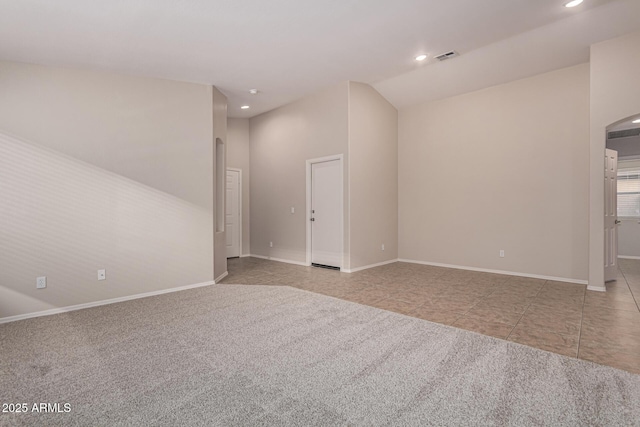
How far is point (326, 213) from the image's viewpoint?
5891mm

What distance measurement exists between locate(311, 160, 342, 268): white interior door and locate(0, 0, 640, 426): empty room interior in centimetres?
4

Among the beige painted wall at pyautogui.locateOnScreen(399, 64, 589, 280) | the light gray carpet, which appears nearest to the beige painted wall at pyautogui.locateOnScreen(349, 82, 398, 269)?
the beige painted wall at pyautogui.locateOnScreen(399, 64, 589, 280)

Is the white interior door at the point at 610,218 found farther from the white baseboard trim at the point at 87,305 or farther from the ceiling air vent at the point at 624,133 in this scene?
the white baseboard trim at the point at 87,305

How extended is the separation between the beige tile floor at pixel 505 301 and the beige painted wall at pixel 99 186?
121 cm

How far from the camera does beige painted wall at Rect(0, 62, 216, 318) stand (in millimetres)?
3506

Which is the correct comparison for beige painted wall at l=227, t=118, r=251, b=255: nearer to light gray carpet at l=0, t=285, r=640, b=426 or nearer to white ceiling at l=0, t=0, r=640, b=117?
white ceiling at l=0, t=0, r=640, b=117

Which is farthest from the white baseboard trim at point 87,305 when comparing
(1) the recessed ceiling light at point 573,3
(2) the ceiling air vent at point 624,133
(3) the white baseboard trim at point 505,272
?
(2) the ceiling air vent at point 624,133

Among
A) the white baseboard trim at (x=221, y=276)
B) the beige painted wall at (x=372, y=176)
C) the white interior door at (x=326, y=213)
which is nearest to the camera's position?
the white baseboard trim at (x=221, y=276)

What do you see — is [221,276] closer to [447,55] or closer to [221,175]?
[221,175]

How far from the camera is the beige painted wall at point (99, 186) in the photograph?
11.5ft

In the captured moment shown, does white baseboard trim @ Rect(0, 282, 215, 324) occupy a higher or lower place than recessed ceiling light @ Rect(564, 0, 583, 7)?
lower

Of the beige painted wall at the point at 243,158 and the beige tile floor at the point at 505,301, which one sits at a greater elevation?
the beige painted wall at the point at 243,158

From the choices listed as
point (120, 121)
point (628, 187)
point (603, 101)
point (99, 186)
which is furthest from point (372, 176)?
point (628, 187)

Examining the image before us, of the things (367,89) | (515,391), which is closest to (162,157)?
(367,89)
